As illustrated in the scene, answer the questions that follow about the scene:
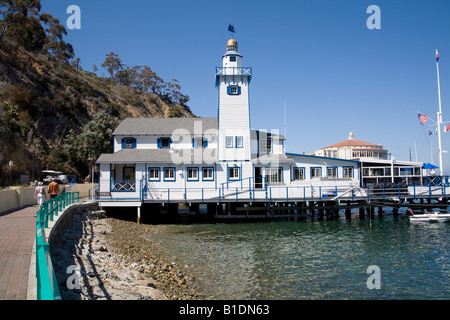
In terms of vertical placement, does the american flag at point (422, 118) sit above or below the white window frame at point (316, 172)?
above

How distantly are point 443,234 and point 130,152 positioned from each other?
85.4ft

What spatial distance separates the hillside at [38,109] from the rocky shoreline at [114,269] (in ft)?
69.3

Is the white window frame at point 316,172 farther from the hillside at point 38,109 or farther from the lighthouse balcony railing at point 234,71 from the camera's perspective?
the hillside at point 38,109

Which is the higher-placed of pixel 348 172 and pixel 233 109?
pixel 233 109

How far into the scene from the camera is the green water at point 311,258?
12602mm

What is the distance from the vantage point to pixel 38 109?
48531mm

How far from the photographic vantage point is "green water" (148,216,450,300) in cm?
1260

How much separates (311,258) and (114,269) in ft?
30.5

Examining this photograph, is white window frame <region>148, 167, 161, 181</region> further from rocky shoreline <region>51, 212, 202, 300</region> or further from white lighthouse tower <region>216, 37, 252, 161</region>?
rocky shoreline <region>51, 212, 202, 300</region>

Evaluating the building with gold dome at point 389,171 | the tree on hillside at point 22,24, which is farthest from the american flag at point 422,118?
the tree on hillside at point 22,24

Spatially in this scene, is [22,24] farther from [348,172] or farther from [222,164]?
[348,172]

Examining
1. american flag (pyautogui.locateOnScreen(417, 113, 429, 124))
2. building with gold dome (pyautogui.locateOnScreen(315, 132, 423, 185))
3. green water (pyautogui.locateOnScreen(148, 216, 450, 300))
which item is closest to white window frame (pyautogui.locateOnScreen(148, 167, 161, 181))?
green water (pyautogui.locateOnScreen(148, 216, 450, 300))

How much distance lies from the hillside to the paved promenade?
21.2 metres

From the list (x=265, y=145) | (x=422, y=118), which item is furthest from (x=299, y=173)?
(x=422, y=118)
